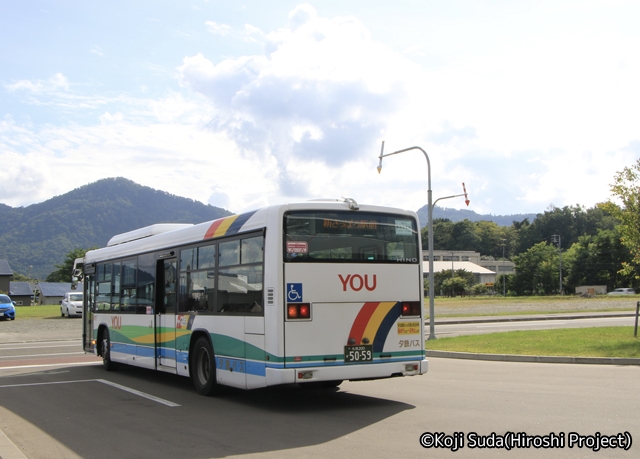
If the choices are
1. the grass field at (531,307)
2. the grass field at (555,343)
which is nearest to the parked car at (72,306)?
the grass field at (531,307)

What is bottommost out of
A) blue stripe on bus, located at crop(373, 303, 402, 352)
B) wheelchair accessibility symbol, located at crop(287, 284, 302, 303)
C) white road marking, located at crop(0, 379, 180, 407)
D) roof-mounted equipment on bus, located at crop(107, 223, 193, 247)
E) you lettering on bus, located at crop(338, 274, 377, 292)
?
white road marking, located at crop(0, 379, 180, 407)

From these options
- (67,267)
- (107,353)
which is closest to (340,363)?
(107,353)

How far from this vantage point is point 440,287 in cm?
Result: 11769

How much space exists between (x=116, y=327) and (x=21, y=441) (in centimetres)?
806

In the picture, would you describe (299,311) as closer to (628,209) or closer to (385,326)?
(385,326)

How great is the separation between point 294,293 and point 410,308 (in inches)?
82.8

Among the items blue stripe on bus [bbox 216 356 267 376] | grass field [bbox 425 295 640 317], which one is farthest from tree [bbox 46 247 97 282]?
blue stripe on bus [bbox 216 356 267 376]

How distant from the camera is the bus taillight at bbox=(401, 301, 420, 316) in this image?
10805 millimetres

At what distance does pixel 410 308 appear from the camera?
10867 mm

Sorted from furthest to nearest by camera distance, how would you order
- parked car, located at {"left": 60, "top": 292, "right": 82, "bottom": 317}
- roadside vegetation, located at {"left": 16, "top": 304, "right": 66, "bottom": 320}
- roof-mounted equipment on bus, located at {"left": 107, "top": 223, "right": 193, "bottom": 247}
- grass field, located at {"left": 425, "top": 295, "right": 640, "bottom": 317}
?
roadside vegetation, located at {"left": 16, "top": 304, "right": 66, "bottom": 320} → grass field, located at {"left": 425, "top": 295, "right": 640, "bottom": 317} → parked car, located at {"left": 60, "top": 292, "right": 82, "bottom": 317} → roof-mounted equipment on bus, located at {"left": 107, "top": 223, "right": 193, "bottom": 247}

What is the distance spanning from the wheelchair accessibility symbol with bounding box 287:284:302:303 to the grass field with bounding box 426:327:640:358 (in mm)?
9706

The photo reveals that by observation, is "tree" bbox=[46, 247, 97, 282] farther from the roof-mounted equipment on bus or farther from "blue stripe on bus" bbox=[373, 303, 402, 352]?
"blue stripe on bus" bbox=[373, 303, 402, 352]

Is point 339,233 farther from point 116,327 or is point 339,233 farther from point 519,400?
point 116,327

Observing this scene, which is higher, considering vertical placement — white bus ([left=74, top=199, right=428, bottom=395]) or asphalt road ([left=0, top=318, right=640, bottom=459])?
white bus ([left=74, top=199, right=428, bottom=395])
